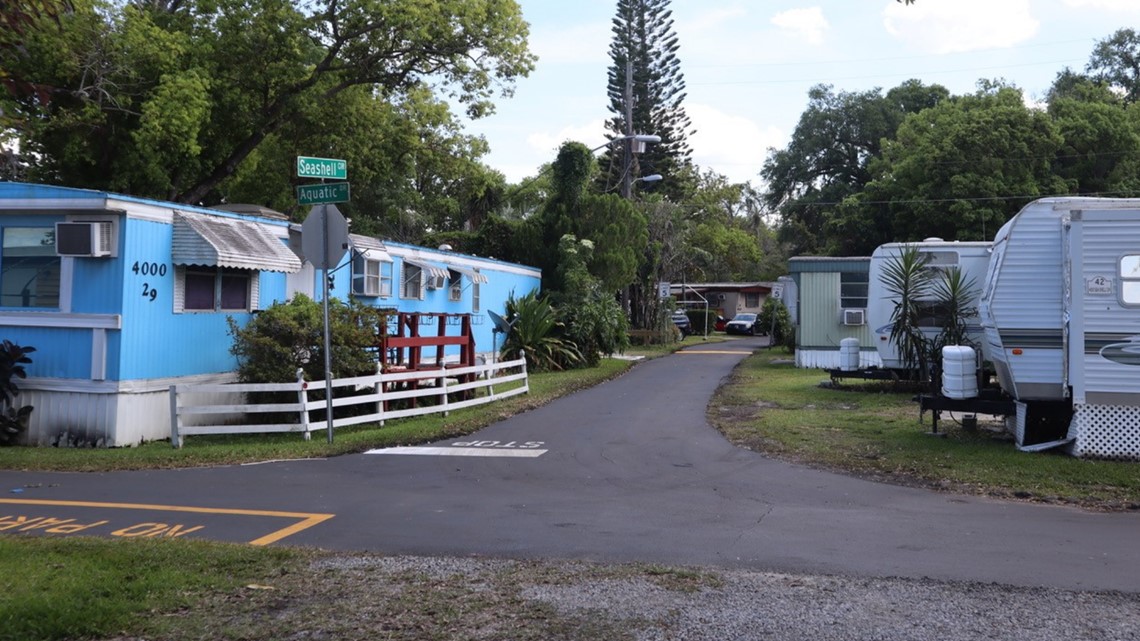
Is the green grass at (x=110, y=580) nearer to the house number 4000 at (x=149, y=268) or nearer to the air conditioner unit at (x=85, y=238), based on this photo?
the air conditioner unit at (x=85, y=238)

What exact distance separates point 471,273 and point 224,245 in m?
10.2

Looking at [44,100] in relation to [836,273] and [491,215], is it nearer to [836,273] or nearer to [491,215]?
[836,273]

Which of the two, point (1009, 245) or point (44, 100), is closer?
point (44, 100)

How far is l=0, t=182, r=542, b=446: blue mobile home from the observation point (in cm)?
1260

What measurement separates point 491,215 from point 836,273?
13.3 meters

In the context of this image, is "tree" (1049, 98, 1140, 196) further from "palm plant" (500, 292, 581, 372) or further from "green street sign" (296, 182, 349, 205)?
"green street sign" (296, 182, 349, 205)

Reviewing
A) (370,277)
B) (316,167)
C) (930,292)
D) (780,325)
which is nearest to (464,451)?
(316,167)

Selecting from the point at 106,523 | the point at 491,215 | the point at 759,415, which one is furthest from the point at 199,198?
the point at 106,523

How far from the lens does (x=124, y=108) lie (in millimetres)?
21016

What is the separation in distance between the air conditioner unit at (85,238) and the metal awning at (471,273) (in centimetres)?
998

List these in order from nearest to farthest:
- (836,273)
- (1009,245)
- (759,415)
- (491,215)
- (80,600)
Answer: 1. (80,600)
2. (1009,245)
3. (759,415)
4. (836,273)
5. (491,215)

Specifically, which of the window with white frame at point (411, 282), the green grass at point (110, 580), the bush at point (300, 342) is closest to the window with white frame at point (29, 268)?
the bush at point (300, 342)

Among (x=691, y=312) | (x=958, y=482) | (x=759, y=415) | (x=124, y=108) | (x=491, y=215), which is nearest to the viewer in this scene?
(x=958, y=482)

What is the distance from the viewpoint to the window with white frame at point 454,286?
22.2 m
